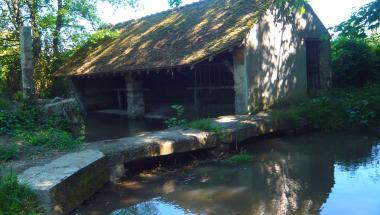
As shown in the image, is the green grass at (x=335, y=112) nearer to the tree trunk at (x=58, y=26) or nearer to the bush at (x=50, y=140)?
the bush at (x=50, y=140)

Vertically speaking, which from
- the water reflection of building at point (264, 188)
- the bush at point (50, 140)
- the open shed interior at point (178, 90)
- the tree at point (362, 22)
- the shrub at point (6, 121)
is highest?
the tree at point (362, 22)

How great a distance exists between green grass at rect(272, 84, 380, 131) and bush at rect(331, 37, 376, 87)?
3.42 metres

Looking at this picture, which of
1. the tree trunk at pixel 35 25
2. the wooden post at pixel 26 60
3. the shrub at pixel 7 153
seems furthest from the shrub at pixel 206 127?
the tree trunk at pixel 35 25

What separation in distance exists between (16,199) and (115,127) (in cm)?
852

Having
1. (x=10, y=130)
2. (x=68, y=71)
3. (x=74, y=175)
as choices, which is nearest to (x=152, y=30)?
(x=68, y=71)

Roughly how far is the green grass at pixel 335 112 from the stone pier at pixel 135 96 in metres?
5.27

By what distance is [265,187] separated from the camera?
249 inches

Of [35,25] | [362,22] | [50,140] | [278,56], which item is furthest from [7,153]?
[35,25]

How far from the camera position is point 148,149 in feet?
24.1

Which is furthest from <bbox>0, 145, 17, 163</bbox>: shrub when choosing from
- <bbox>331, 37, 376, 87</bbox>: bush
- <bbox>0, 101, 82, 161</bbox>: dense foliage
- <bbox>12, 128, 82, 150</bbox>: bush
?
<bbox>331, 37, 376, 87</bbox>: bush

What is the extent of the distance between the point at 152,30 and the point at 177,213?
11684 millimetres

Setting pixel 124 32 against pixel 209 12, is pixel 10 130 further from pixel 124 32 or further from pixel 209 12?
pixel 124 32

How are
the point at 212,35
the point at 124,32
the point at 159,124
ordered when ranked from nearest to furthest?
the point at 212,35 < the point at 159,124 < the point at 124,32

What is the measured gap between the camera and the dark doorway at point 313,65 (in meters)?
14.5
